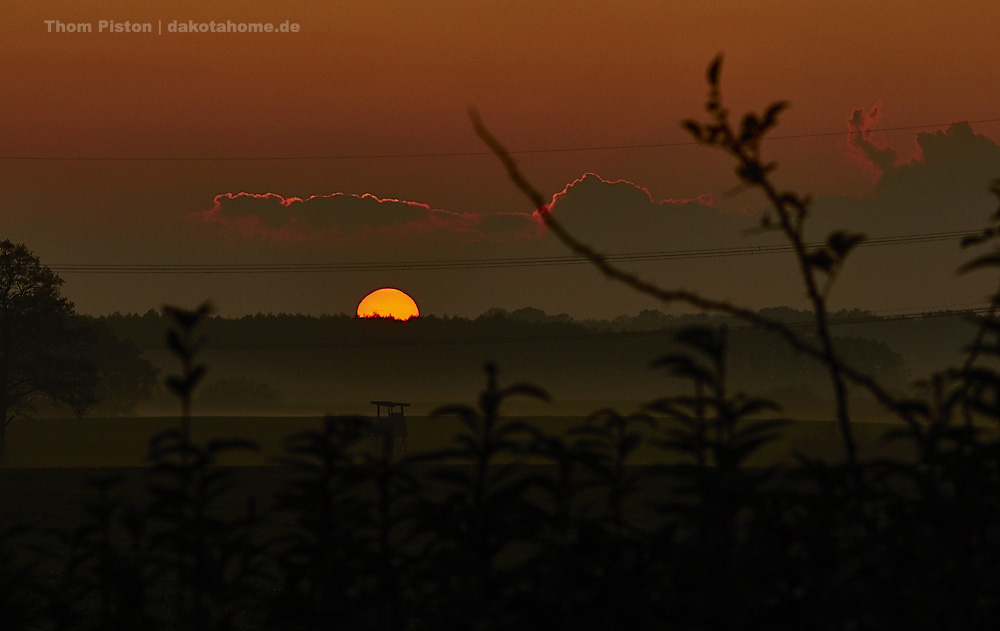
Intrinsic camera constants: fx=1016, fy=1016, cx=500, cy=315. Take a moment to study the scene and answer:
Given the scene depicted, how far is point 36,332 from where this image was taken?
62625mm

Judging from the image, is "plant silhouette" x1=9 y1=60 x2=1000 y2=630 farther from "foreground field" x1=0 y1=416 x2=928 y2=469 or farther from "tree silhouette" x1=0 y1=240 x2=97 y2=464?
"foreground field" x1=0 y1=416 x2=928 y2=469

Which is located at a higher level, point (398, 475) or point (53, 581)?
point (53, 581)

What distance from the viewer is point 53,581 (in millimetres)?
18484

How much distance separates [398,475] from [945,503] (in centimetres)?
165

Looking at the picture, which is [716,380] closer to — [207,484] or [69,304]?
[207,484]

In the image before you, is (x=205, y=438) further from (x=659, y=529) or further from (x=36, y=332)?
(x=659, y=529)

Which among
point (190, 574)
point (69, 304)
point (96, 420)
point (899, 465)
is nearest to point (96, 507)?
point (190, 574)

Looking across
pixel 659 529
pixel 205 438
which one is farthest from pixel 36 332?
pixel 659 529

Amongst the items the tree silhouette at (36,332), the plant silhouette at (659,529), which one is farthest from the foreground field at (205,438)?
the plant silhouette at (659,529)

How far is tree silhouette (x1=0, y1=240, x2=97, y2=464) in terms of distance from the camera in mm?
60531

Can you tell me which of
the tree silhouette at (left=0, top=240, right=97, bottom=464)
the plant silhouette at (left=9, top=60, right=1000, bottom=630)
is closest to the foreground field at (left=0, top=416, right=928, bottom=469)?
the tree silhouette at (left=0, top=240, right=97, bottom=464)

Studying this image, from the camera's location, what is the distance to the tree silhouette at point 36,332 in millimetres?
60531

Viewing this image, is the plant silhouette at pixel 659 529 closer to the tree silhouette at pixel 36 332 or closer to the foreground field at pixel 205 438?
the tree silhouette at pixel 36 332

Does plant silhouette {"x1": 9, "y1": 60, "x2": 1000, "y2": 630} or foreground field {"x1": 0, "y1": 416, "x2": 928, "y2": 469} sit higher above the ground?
foreground field {"x1": 0, "y1": 416, "x2": 928, "y2": 469}
